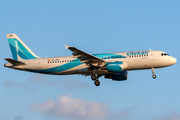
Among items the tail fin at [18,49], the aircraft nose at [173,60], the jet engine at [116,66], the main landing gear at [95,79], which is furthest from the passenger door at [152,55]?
the tail fin at [18,49]

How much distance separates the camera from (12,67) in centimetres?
5569

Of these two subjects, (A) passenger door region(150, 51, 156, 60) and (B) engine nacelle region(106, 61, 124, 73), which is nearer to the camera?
(B) engine nacelle region(106, 61, 124, 73)

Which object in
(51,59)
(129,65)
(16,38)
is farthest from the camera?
(16,38)

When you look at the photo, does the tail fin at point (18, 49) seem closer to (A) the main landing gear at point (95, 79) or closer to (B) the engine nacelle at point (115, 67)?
(A) the main landing gear at point (95, 79)

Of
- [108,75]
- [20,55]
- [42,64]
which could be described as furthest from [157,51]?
[20,55]

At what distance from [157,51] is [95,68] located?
10361 mm

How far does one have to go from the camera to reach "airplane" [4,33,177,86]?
2058 inches

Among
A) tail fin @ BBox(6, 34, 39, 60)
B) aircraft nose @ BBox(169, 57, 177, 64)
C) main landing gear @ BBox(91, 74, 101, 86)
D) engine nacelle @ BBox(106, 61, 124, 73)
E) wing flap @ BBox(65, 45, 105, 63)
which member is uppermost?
tail fin @ BBox(6, 34, 39, 60)

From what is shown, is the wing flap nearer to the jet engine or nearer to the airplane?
the airplane

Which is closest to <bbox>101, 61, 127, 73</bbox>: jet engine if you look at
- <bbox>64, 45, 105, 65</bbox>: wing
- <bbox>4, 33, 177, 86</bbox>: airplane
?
<bbox>4, 33, 177, 86</bbox>: airplane

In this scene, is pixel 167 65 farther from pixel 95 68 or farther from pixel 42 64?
pixel 42 64

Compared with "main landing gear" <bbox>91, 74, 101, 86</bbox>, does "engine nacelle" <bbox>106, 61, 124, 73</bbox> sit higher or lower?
higher

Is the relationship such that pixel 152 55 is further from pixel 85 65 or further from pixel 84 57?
pixel 85 65

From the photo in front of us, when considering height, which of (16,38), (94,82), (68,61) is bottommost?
(94,82)
